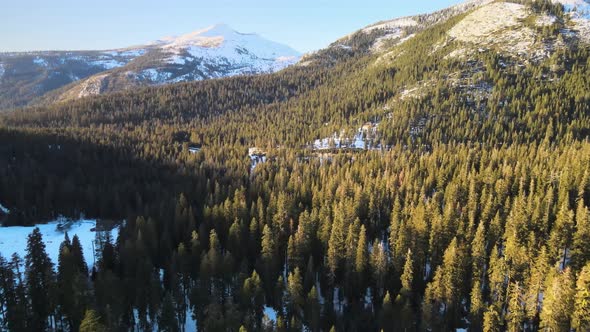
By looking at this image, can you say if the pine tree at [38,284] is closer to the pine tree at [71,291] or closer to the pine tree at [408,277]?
the pine tree at [71,291]

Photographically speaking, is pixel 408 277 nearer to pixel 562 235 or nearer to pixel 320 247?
pixel 320 247

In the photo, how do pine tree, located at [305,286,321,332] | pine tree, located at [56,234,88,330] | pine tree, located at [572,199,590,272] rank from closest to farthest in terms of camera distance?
pine tree, located at [56,234,88,330] < pine tree, located at [305,286,321,332] < pine tree, located at [572,199,590,272]

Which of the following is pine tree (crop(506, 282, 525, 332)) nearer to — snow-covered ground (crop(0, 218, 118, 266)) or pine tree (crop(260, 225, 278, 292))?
pine tree (crop(260, 225, 278, 292))

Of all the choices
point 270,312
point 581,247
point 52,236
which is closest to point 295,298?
point 270,312

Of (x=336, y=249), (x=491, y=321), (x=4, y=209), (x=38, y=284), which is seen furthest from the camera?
(x=4, y=209)

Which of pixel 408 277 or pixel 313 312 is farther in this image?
pixel 408 277

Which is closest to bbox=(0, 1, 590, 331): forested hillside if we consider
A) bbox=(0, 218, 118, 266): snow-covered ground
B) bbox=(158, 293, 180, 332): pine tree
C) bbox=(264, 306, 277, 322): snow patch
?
bbox=(158, 293, 180, 332): pine tree

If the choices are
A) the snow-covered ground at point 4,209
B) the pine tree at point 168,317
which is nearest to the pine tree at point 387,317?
the pine tree at point 168,317

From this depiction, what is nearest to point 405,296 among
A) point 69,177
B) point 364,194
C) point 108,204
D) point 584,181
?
point 364,194
